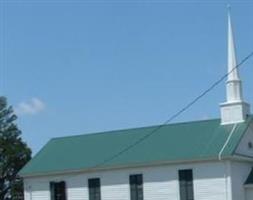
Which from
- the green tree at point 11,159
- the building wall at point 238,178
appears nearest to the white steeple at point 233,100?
the building wall at point 238,178

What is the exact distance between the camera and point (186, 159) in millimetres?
50562

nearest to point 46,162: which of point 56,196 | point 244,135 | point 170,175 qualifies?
point 56,196

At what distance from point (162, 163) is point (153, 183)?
1473 mm

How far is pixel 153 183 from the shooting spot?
52.2m

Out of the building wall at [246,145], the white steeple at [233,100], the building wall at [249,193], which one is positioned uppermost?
the white steeple at [233,100]

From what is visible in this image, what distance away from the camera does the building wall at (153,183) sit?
163ft

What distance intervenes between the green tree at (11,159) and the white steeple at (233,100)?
29224 millimetres

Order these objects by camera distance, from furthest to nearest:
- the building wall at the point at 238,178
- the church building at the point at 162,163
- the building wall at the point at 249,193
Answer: the building wall at the point at 249,193
the church building at the point at 162,163
the building wall at the point at 238,178

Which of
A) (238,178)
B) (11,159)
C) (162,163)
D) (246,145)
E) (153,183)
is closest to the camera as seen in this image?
(238,178)

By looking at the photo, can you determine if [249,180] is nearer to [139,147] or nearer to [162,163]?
[162,163]

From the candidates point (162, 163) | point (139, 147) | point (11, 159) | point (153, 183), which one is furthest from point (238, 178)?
point (11, 159)

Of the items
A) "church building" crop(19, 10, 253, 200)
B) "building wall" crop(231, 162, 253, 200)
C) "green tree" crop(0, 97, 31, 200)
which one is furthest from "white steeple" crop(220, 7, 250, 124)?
"green tree" crop(0, 97, 31, 200)

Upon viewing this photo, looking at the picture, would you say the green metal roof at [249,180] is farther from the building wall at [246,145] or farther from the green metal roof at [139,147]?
the green metal roof at [139,147]

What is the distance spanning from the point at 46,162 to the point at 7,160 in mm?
19411
